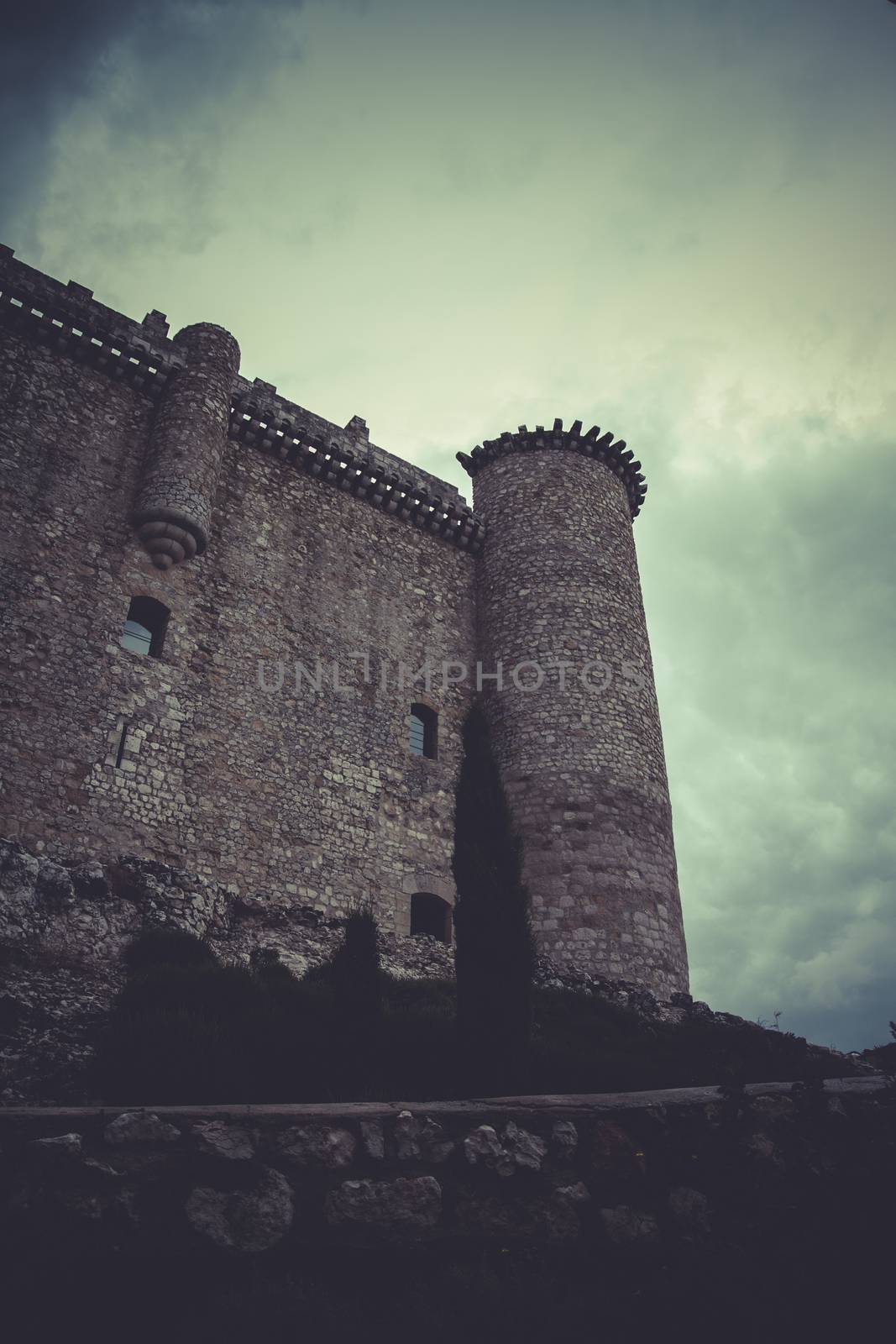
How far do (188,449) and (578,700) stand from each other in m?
8.55

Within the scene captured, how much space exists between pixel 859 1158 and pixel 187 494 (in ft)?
43.3

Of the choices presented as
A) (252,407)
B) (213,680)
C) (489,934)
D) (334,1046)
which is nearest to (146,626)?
(213,680)

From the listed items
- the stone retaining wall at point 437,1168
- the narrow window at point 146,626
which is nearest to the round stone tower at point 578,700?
the narrow window at point 146,626

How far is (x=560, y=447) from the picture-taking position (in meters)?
20.3

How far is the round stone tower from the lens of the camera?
1509 centimetres

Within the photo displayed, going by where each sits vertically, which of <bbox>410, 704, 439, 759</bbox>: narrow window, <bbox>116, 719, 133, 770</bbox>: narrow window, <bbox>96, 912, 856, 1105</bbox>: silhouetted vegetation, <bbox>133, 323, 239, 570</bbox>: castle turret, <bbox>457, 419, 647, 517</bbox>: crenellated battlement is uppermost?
<bbox>457, 419, 647, 517</bbox>: crenellated battlement

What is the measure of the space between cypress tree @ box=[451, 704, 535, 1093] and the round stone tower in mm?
3669

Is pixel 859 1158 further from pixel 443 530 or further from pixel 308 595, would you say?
pixel 443 530

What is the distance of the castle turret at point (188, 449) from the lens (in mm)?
14695

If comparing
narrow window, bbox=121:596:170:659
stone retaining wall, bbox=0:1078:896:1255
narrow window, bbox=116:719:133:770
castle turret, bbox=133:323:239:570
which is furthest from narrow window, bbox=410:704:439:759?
stone retaining wall, bbox=0:1078:896:1255

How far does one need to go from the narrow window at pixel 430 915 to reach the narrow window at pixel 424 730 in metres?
2.76

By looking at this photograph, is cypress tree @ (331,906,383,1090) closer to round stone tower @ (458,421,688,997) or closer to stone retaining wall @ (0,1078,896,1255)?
stone retaining wall @ (0,1078,896,1255)

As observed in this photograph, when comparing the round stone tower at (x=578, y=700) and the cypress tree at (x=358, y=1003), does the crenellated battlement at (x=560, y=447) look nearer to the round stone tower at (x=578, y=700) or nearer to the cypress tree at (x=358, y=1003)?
the round stone tower at (x=578, y=700)

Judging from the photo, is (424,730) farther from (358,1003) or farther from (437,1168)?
(437,1168)
